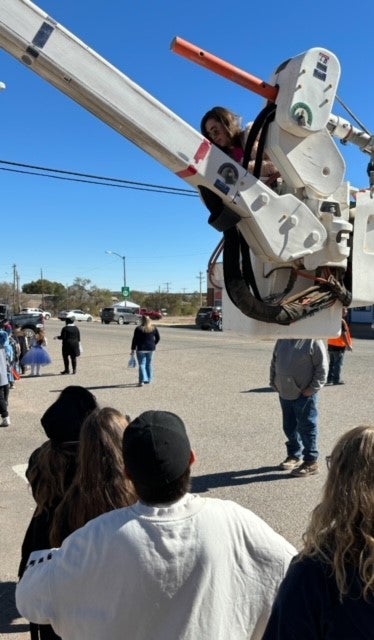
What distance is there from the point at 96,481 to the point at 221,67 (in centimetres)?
180

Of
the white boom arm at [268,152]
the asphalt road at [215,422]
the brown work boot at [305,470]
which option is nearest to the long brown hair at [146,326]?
the asphalt road at [215,422]

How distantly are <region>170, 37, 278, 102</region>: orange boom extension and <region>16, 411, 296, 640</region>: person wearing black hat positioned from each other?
159 cm

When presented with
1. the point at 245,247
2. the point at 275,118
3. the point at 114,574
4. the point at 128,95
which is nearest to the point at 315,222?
the point at 245,247

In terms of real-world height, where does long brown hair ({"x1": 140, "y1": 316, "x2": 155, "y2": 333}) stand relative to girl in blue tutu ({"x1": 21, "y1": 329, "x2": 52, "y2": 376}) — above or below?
above

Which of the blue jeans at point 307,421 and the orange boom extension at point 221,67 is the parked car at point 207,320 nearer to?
the blue jeans at point 307,421

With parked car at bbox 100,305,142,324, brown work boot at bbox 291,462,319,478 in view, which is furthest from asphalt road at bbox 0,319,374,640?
parked car at bbox 100,305,142,324

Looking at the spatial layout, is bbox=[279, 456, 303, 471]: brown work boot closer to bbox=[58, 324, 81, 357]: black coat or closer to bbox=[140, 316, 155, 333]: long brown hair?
bbox=[140, 316, 155, 333]: long brown hair

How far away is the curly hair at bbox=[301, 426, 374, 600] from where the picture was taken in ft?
5.13

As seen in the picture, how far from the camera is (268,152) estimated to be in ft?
8.57

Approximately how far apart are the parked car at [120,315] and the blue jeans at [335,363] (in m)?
41.8

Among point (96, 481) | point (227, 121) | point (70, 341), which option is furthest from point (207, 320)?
point (96, 481)

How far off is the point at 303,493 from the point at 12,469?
3.25 meters

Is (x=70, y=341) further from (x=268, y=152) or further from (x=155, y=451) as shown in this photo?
(x=155, y=451)

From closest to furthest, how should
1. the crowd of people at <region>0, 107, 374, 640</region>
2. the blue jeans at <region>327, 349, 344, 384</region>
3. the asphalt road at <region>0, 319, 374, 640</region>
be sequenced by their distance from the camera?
the crowd of people at <region>0, 107, 374, 640</region>, the asphalt road at <region>0, 319, 374, 640</region>, the blue jeans at <region>327, 349, 344, 384</region>
